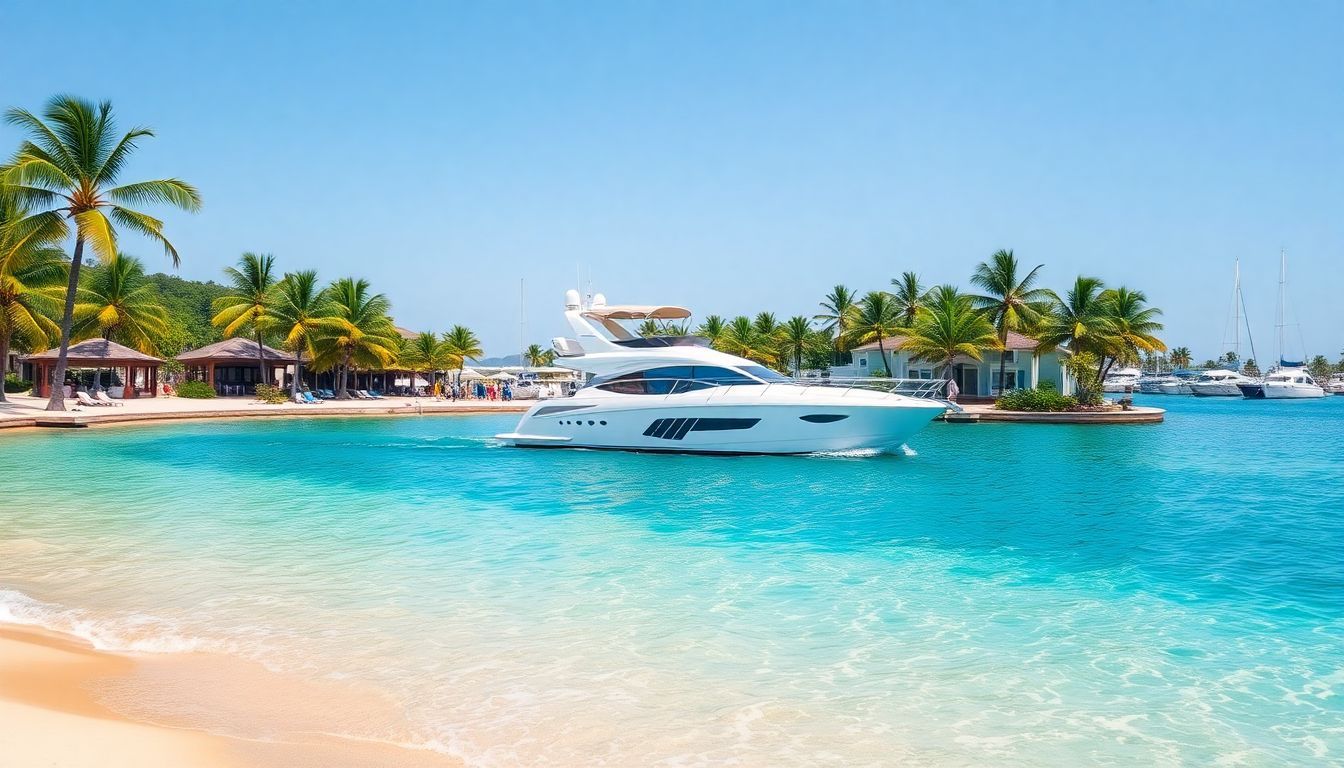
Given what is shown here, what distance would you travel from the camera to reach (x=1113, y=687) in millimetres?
5754

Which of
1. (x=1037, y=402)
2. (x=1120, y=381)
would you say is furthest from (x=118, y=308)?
(x=1120, y=381)

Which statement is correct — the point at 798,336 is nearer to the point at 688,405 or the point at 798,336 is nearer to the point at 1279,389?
the point at 688,405

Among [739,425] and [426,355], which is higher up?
[426,355]

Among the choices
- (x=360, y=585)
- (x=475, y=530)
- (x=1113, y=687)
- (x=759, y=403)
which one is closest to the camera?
(x=1113, y=687)

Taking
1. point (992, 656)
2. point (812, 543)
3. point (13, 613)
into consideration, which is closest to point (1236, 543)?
point (812, 543)

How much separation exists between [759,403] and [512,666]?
48.5 feet

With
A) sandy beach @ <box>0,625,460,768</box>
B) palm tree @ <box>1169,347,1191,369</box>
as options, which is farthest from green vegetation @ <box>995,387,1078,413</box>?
palm tree @ <box>1169,347,1191,369</box>

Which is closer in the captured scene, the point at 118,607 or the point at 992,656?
the point at 992,656

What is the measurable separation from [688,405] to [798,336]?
132ft

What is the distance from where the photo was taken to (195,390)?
45.0 m

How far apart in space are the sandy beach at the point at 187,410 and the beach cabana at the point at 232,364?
2440 mm

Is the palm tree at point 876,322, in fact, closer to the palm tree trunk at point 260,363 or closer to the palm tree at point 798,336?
the palm tree at point 798,336

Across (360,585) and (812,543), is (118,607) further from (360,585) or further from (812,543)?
(812,543)

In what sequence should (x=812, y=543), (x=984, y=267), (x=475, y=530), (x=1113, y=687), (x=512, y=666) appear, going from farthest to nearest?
(x=984, y=267), (x=475, y=530), (x=812, y=543), (x=512, y=666), (x=1113, y=687)
